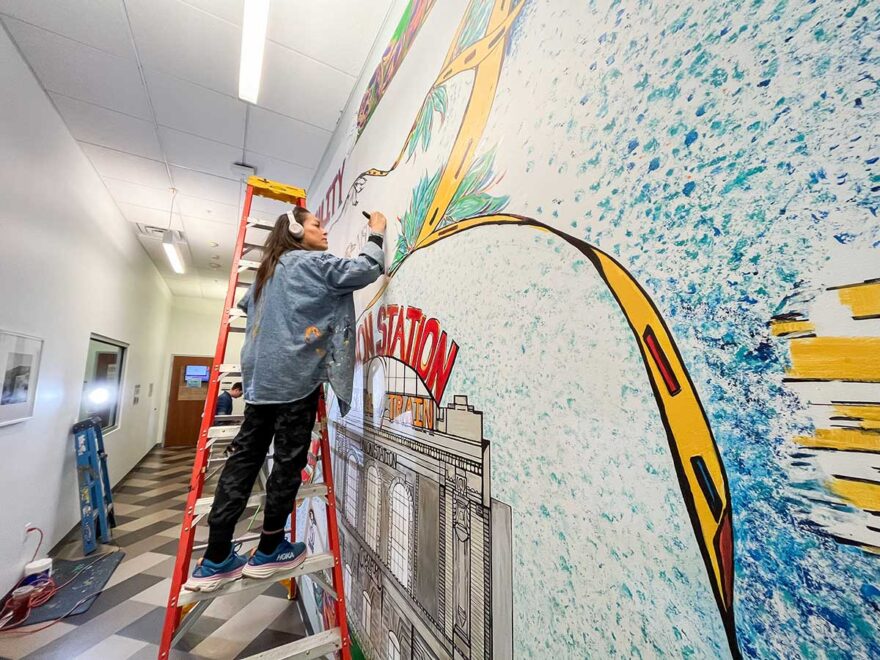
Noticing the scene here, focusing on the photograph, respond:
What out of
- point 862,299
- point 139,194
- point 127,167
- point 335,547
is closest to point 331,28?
point 862,299

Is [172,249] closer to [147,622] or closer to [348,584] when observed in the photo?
[147,622]

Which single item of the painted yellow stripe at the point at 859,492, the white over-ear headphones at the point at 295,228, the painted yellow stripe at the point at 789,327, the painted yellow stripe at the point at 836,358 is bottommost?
the painted yellow stripe at the point at 859,492

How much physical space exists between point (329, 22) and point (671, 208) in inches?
90.8

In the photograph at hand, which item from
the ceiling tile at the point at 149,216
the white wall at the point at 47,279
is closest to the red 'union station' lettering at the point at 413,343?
the white wall at the point at 47,279

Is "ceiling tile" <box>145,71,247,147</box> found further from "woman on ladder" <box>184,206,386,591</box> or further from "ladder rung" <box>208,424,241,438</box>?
"ladder rung" <box>208,424,241,438</box>

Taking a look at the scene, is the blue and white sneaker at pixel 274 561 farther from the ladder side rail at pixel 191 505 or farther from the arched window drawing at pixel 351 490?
the arched window drawing at pixel 351 490

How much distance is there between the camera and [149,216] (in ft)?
14.3

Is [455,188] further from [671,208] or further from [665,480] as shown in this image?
[665,480]

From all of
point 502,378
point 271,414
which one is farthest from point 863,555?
point 271,414

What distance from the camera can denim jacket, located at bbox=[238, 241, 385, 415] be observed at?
4.04 feet

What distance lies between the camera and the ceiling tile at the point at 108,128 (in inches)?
102

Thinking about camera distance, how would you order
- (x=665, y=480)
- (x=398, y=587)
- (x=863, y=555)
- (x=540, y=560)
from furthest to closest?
(x=398, y=587) < (x=540, y=560) < (x=665, y=480) < (x=863, y=555)

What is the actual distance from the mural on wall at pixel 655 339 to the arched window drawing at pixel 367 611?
0.41 meters

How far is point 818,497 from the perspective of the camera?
33 centimetres
